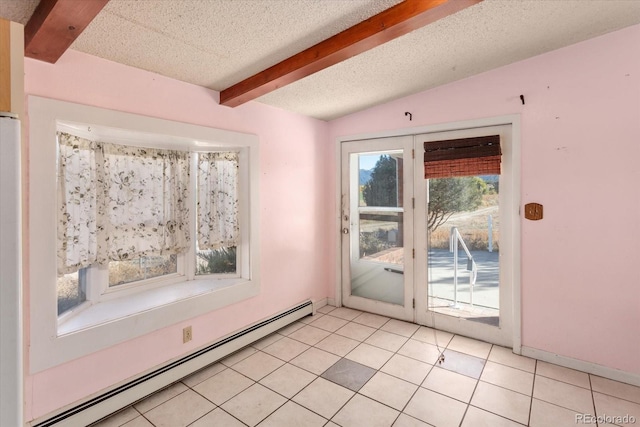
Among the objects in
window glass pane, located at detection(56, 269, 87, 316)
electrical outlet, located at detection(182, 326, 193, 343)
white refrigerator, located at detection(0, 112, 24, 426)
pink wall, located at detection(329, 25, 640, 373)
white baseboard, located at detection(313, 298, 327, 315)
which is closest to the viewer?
white refrigerator, located at detection(0, 112, 24, 426)

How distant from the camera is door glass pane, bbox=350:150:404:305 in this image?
3.36 metres

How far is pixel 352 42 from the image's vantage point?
1.83m

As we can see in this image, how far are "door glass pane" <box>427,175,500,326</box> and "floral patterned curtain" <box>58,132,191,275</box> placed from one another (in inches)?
93.8

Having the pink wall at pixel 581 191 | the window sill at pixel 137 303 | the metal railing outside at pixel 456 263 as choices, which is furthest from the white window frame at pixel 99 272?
the pink wall at pixel 581 191

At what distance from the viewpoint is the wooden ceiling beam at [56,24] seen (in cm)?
127

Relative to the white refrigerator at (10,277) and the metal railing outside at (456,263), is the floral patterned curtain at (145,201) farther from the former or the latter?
the metal railing outside at (456,263)

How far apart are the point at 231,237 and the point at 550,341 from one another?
2854mm

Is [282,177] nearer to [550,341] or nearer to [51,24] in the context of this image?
[51,24]

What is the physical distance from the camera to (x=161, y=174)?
257 cm

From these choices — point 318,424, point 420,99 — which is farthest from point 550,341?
point 420,99

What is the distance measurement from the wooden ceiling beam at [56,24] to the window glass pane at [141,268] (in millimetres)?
1477

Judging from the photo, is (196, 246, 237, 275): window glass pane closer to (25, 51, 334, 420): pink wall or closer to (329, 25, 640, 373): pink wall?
(25, 51, 334, 420): pink wall
